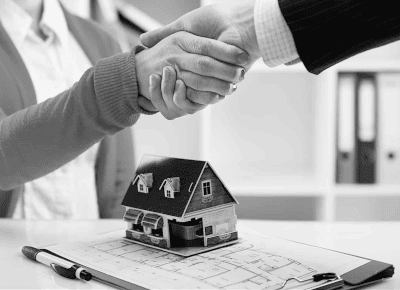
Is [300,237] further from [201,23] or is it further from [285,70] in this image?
[285,70]

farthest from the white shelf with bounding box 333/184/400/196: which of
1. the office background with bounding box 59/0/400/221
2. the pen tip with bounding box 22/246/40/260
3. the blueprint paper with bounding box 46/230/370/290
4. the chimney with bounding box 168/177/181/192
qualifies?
the pen tip with bounding box 22/246/40/260

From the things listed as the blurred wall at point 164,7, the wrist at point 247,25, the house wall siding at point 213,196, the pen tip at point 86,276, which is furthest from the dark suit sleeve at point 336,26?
the blurred wall at point 164,7

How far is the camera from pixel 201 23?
4.01 feet

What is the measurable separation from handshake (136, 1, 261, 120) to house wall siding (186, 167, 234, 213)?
0.24 meters

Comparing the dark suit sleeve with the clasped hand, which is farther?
the clasped hand

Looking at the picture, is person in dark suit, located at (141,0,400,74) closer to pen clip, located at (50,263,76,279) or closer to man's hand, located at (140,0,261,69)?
man's hand, located at (140,0,261,69)

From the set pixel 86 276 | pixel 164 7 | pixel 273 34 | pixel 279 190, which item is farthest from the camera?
pixel 164 7

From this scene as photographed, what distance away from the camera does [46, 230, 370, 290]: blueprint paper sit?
0.79m

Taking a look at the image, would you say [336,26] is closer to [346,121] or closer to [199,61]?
[199,61]

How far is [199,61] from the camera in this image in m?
1.14

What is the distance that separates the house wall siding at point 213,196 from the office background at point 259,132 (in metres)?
1.31

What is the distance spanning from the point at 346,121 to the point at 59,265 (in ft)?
5.27

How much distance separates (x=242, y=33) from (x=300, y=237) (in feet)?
1.37

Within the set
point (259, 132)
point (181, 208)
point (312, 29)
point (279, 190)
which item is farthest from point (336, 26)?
point (259, 132)
